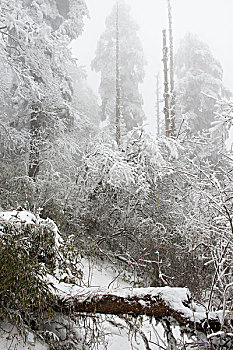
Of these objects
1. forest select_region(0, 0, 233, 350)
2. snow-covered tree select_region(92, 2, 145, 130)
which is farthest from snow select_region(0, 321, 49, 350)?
snow-covered tree select_region(92, 2, 145, 130)

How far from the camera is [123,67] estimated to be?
2305 centimetres

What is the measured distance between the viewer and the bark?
85.6 inches

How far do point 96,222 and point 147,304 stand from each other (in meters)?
4.51

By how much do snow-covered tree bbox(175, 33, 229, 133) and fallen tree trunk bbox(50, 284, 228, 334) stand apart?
654 inches

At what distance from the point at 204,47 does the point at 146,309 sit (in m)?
21.9

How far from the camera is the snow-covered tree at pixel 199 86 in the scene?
62.0ft

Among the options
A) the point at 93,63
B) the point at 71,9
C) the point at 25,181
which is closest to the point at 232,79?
the point at 93,63

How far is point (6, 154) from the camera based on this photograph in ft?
31.9

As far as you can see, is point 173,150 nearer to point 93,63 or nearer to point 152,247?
point 152,247

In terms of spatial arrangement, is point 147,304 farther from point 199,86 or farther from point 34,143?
point 199,86

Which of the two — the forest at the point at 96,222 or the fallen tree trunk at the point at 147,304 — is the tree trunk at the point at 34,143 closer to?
the forest at the point at 96,222

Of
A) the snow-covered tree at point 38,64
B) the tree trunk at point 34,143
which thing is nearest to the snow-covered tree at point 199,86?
the snow-covered tree at point 38,64

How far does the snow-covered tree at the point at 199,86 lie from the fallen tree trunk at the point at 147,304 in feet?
54.5

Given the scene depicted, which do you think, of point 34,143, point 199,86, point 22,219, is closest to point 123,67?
point 199,86
